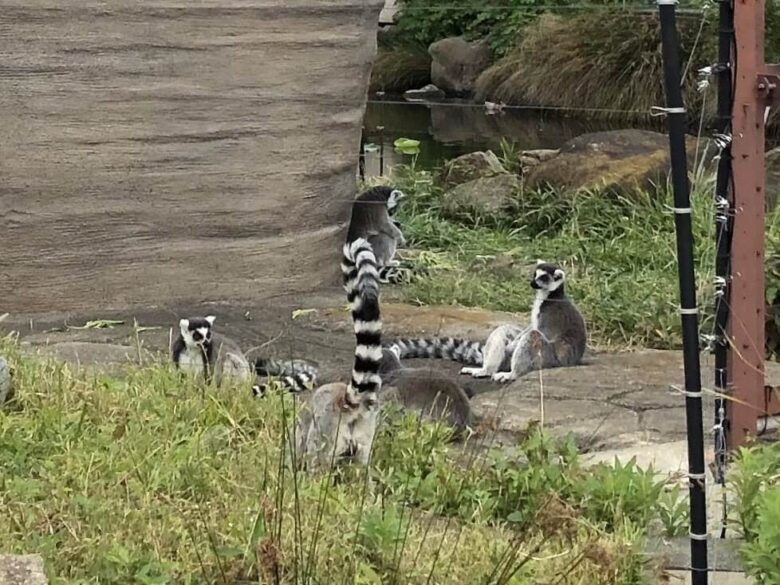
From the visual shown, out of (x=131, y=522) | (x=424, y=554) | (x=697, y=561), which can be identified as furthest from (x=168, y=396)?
(x=697, y=561)

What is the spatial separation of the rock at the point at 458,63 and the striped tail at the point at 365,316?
2138 centimetres

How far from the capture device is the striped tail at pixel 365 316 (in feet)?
14.3

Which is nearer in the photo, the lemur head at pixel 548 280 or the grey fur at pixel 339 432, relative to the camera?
the grey fur at pixel 339 432

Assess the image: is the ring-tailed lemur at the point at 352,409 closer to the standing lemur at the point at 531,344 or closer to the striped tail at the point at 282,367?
the striped tail at the point at 282,367

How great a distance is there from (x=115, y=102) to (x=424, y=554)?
15.6ft

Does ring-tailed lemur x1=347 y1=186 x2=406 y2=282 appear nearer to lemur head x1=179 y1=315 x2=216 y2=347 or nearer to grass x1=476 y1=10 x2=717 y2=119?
lemur head x1=179 y1=315 x2=216 y2=347

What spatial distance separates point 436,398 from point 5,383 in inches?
66.0

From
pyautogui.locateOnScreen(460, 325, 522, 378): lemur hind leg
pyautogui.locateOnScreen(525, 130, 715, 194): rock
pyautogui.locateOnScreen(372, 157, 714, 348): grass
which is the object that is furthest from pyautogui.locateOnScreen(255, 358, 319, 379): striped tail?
pyautogui.locateOnScreen(525, 130, 715, 194): rock

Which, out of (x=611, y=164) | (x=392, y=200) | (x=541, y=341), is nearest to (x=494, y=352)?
(x=541, y=341)

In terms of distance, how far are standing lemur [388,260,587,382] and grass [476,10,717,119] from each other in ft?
37.3

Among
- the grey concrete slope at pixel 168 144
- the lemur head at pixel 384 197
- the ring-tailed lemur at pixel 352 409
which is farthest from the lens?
the lemur head at pixel 384 197

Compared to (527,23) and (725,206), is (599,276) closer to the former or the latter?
(725,206)

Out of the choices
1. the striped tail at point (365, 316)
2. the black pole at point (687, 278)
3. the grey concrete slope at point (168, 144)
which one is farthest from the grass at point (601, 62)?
the black pole at point (687, 278)

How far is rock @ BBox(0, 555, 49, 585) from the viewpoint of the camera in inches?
133
